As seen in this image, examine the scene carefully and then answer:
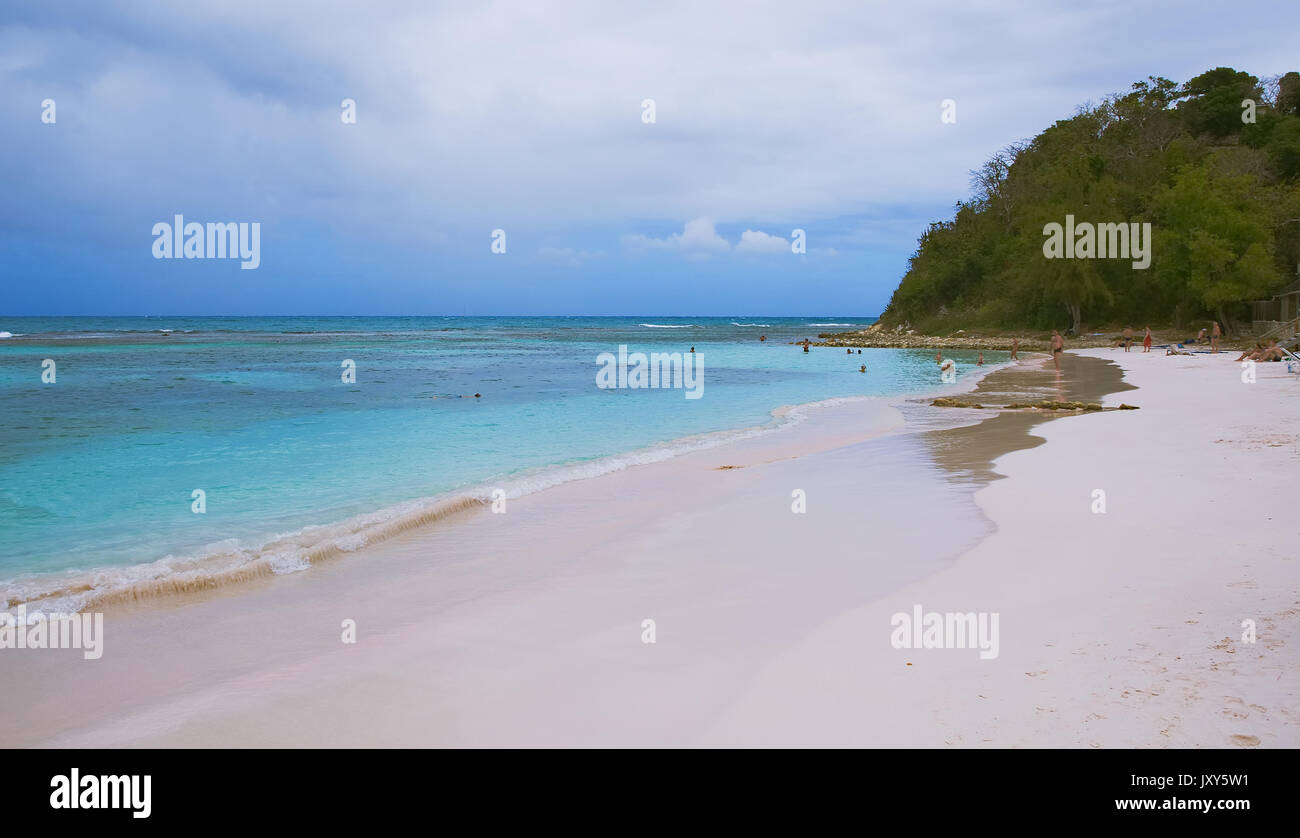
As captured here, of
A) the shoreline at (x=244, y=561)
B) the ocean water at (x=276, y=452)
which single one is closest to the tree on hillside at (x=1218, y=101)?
the ocean water at (x=276, y=452)

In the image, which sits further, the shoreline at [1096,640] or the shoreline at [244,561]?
the shoreline at [244,561]

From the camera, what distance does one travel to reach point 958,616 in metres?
5.79

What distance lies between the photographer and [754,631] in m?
5.75

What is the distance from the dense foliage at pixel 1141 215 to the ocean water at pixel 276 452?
25659mm

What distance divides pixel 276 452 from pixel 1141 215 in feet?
202

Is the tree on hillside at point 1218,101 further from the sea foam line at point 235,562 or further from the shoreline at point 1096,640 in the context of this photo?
the sea foam line at point 235,562

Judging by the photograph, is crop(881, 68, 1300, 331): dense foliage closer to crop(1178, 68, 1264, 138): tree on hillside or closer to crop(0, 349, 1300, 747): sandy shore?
crop(1178, 68, 1264, 138): tree on hillside

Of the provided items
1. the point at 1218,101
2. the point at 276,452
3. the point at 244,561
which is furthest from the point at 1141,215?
the point at 244,561

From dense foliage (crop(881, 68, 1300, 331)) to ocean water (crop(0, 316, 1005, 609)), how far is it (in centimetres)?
2566

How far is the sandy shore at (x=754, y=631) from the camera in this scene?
14.1 feet

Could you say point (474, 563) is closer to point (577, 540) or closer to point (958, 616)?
point (577, 540)

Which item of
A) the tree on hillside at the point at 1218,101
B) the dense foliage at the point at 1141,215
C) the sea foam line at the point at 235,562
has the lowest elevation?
the sea foam line at the point at 235,562

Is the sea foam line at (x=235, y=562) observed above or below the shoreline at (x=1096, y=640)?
below
